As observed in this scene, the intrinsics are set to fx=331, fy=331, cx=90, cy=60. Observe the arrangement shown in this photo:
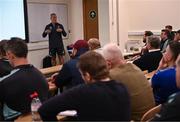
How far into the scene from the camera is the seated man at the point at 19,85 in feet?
8.88

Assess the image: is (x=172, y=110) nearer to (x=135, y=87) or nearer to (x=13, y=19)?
(x=135, y=87)

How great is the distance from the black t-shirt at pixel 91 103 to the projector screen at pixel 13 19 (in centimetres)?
674

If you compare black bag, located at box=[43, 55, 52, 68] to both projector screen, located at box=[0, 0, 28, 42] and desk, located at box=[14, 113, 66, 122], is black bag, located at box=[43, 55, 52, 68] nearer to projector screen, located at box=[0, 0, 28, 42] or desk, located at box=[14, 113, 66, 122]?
projector screen, located at box=[0, 0, 28, 42]

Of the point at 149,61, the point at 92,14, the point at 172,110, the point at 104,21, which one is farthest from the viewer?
the point at 92,14

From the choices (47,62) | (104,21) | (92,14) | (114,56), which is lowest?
(47,62)

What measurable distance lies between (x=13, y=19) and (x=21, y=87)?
6319mm

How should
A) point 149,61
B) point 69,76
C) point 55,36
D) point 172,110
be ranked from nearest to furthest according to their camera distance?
point 172,110, point 69,76, point 149,61, point 55,36

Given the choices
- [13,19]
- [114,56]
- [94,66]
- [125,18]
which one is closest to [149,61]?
[114,56]

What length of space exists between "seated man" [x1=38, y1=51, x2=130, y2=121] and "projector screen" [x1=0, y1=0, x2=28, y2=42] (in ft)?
21.9

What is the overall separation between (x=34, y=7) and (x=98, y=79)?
7.53 m

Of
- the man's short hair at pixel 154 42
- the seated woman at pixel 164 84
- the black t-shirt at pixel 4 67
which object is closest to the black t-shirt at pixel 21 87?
the seated woman at pixel 164 84

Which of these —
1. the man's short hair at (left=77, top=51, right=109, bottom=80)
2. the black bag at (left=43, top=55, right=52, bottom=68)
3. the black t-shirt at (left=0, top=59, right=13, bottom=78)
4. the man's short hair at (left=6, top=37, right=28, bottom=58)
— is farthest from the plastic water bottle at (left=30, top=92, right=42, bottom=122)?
the black bag at (left=43, top=55, right=52, bottom=68)

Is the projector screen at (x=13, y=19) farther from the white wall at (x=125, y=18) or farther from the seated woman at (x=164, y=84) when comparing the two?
the seated woman at (x=164, y=84)

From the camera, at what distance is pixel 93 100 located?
6.61ft
